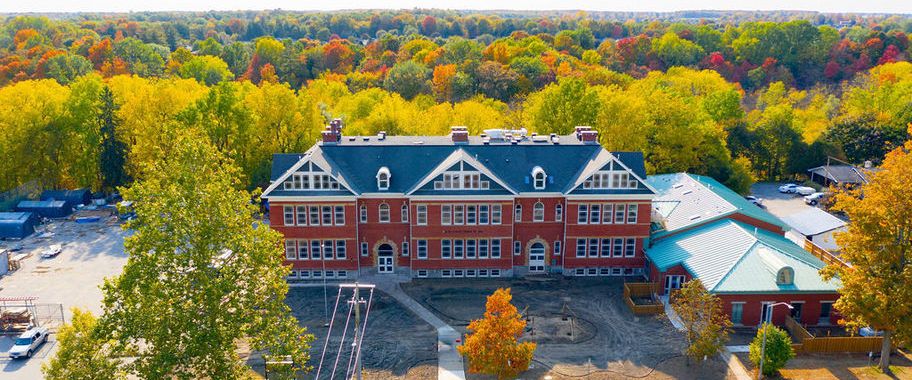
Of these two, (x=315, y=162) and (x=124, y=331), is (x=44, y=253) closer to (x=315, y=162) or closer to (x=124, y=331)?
(x=315, y=162)

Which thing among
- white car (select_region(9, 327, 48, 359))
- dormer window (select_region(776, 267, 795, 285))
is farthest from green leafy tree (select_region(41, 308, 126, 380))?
dormer window (select_region(776, 267, 795, 285))

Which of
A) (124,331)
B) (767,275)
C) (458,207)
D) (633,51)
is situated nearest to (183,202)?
(124,331)

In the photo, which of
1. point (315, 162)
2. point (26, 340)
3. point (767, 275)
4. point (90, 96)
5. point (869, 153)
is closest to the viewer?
point (26, 340)

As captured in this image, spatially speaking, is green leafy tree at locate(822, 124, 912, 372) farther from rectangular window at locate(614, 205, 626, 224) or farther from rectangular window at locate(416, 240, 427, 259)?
rectangular window at locate(416, 240, 427, 259)

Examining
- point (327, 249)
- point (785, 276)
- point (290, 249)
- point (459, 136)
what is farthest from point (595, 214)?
point (290, 249)

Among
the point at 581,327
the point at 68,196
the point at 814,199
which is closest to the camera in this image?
the point at 581,327

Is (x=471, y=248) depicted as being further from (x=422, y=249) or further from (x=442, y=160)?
(x=442, y=160)
